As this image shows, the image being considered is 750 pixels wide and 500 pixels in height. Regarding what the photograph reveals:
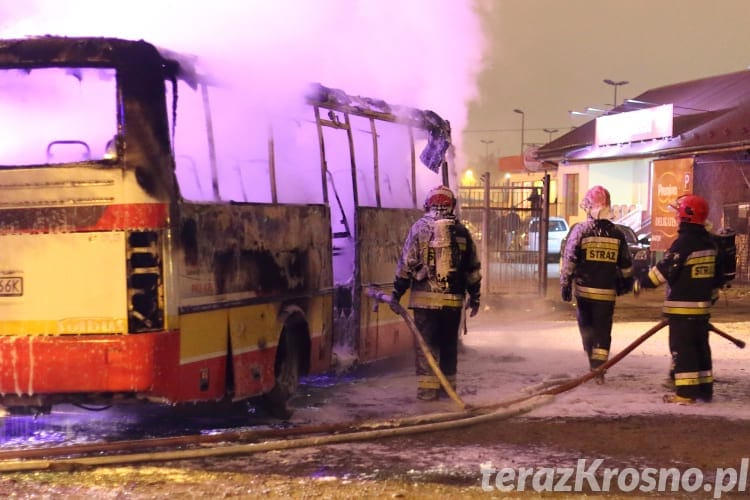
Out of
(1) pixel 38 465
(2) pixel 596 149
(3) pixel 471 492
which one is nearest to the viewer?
(3) pixel 471 492

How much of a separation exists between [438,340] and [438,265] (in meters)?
0.72

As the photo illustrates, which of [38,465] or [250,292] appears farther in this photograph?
[250,292]

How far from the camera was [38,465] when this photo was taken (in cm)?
536

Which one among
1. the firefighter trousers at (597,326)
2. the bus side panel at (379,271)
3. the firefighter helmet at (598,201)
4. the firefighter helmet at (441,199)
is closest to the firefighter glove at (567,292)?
the firefighter trousers at (597,326)

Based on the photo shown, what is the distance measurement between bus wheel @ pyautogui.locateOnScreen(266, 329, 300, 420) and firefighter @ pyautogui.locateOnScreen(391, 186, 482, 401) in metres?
1.12

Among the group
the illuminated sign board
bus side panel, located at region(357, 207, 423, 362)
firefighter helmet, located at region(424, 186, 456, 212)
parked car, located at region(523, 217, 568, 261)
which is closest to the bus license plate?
bus side panel, located at region(357, 207, 423, 362)

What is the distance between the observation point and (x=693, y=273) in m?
7.58

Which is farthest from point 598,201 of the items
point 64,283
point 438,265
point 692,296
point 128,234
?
point 64,283

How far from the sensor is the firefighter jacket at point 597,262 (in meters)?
8.34

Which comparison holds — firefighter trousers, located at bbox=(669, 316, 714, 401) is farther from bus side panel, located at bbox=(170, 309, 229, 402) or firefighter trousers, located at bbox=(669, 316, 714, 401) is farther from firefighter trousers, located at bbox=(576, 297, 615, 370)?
bus side panel, located at bbox=(170, 309, 229, 402)

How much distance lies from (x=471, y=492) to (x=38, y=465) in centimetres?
276

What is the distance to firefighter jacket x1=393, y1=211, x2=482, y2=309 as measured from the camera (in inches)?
298

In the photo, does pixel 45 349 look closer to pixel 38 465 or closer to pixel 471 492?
pixel 38 465

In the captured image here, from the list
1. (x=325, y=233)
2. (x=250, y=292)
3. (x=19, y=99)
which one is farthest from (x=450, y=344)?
(x=19, y=99)
